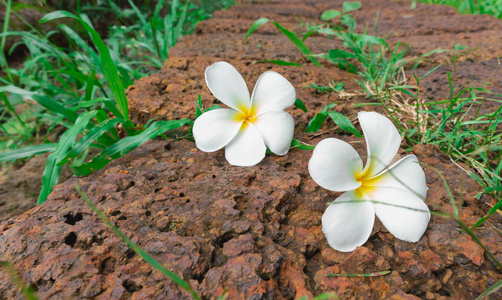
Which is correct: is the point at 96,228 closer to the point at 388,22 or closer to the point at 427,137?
the point at 427,137

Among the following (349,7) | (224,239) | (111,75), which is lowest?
(349,7)

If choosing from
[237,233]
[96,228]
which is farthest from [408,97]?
[96,228]

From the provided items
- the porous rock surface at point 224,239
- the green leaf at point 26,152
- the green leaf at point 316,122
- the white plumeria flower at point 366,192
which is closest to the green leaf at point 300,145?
the porous rock surface at point 224,239

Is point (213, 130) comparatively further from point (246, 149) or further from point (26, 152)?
point (26, 152)

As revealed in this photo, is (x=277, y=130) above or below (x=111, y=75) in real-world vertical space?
below

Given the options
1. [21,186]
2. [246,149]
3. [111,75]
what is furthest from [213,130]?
[21,186]

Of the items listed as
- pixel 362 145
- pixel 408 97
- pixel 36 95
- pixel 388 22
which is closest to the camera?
pixel 362 145
